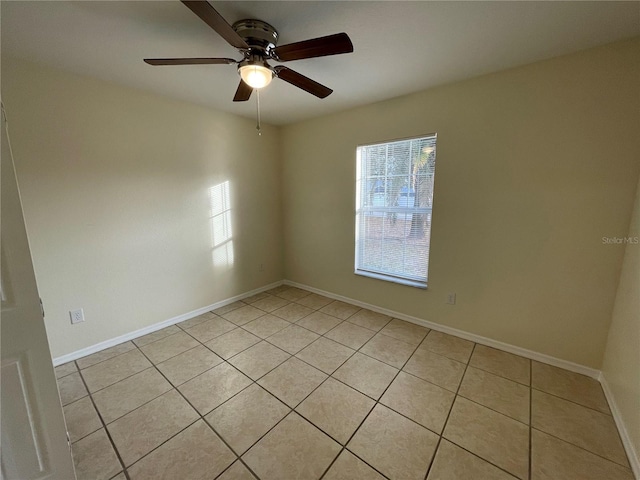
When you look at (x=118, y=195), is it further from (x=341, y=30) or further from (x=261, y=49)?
(x=341, y=30)

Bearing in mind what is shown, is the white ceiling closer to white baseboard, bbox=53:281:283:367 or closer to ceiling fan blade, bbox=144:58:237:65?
ceiling fan blade, bbox=144:58:237:65

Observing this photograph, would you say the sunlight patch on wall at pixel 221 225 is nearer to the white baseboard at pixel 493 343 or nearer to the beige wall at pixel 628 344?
the white baseboard at pixel 493 343

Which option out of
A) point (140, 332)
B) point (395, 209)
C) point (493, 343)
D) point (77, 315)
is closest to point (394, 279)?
point (395, 209)

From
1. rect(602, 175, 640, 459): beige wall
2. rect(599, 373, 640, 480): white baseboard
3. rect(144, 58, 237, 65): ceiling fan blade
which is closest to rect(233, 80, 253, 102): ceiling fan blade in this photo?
rect(144, 58, 237, 65): ceiling fan blade

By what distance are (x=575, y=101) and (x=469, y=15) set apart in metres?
1.08

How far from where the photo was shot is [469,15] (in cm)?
140

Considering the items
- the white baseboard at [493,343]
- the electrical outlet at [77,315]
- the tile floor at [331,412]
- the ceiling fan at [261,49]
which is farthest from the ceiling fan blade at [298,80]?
the electrical outlet at [77,315]

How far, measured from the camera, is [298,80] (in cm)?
171

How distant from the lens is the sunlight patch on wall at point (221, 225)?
3.02m

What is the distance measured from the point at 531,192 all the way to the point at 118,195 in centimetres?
355

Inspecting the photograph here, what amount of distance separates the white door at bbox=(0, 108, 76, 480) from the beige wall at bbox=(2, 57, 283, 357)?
4.17ft

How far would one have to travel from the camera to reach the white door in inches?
38.7

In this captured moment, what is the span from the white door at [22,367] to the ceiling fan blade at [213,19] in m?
0.90

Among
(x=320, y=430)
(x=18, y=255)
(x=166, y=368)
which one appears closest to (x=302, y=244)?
(x=166, y=368)
